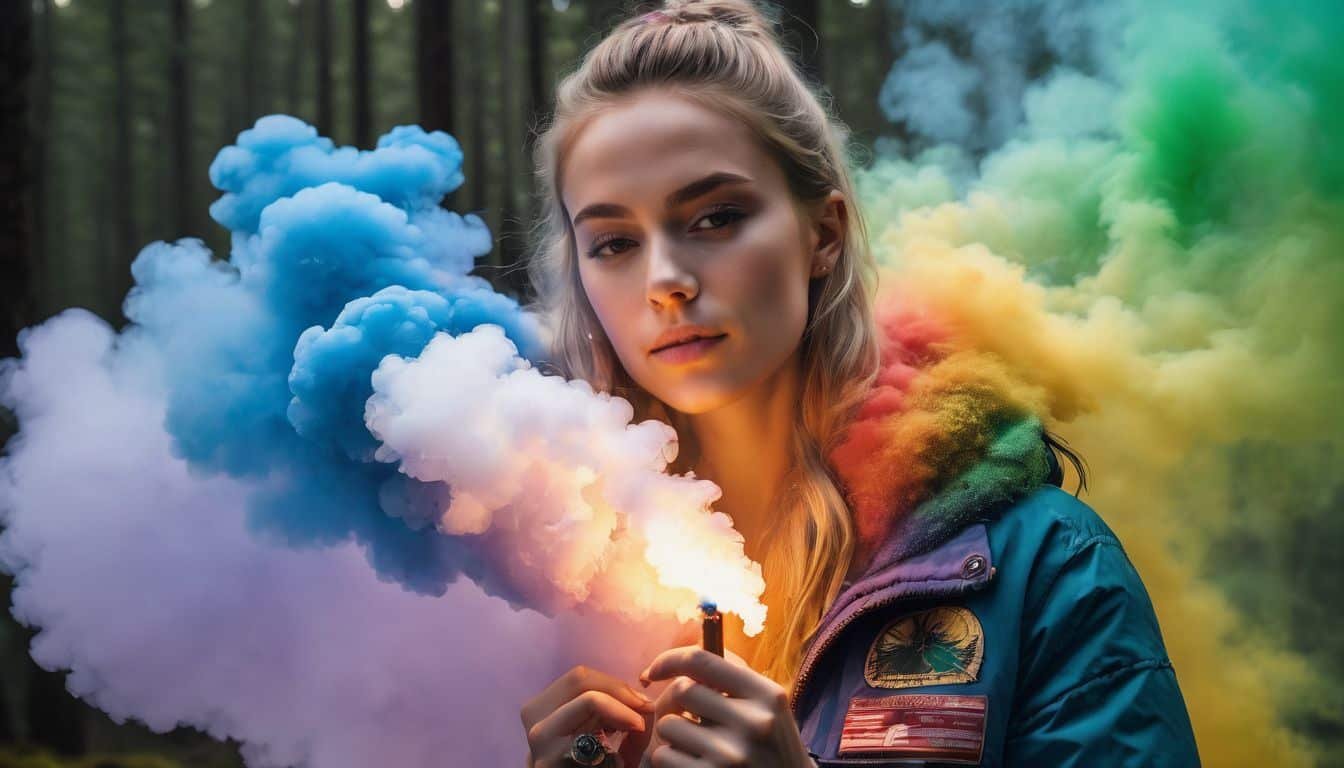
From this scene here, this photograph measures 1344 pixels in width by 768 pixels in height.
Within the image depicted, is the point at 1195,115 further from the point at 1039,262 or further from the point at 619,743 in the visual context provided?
the point at 619,743

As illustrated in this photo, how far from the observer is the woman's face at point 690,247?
1.31 m

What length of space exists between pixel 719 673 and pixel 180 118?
9.63 ft

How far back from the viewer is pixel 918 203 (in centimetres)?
204

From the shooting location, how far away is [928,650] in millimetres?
1179

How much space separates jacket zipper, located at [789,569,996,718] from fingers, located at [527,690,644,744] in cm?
17

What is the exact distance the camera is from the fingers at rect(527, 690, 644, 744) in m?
1.20

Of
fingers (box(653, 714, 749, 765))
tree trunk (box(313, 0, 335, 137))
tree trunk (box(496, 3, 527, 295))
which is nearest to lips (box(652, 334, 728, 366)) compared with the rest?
fingers (box(653, 714, 749, 765))

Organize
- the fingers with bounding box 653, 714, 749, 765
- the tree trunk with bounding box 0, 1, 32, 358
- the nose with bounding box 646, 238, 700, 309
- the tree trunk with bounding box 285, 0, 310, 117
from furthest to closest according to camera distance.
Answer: the tree trunk with bounding box 285, 0, 310, 117, the tree trunk with bounding box 0, 1, 32, 358, the nose with bounding box 646, 238, 700, 309, the fingers with bounding box 653, 714, 749, 765

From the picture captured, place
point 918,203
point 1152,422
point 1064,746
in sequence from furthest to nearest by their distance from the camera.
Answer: point 918,203, point 1152,422, point 1064,746

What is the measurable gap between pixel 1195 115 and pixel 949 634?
1139mm

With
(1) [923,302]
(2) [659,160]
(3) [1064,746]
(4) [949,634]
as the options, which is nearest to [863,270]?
(1) [923,302]

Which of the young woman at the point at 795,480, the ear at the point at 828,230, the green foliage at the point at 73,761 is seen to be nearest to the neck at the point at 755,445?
the young woman at the point at 795,480

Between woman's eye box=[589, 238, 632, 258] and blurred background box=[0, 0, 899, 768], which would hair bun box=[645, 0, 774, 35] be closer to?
woman's eye box=[589, 238, 632, 258]

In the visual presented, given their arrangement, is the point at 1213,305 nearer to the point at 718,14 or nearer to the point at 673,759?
the point at 718,14
